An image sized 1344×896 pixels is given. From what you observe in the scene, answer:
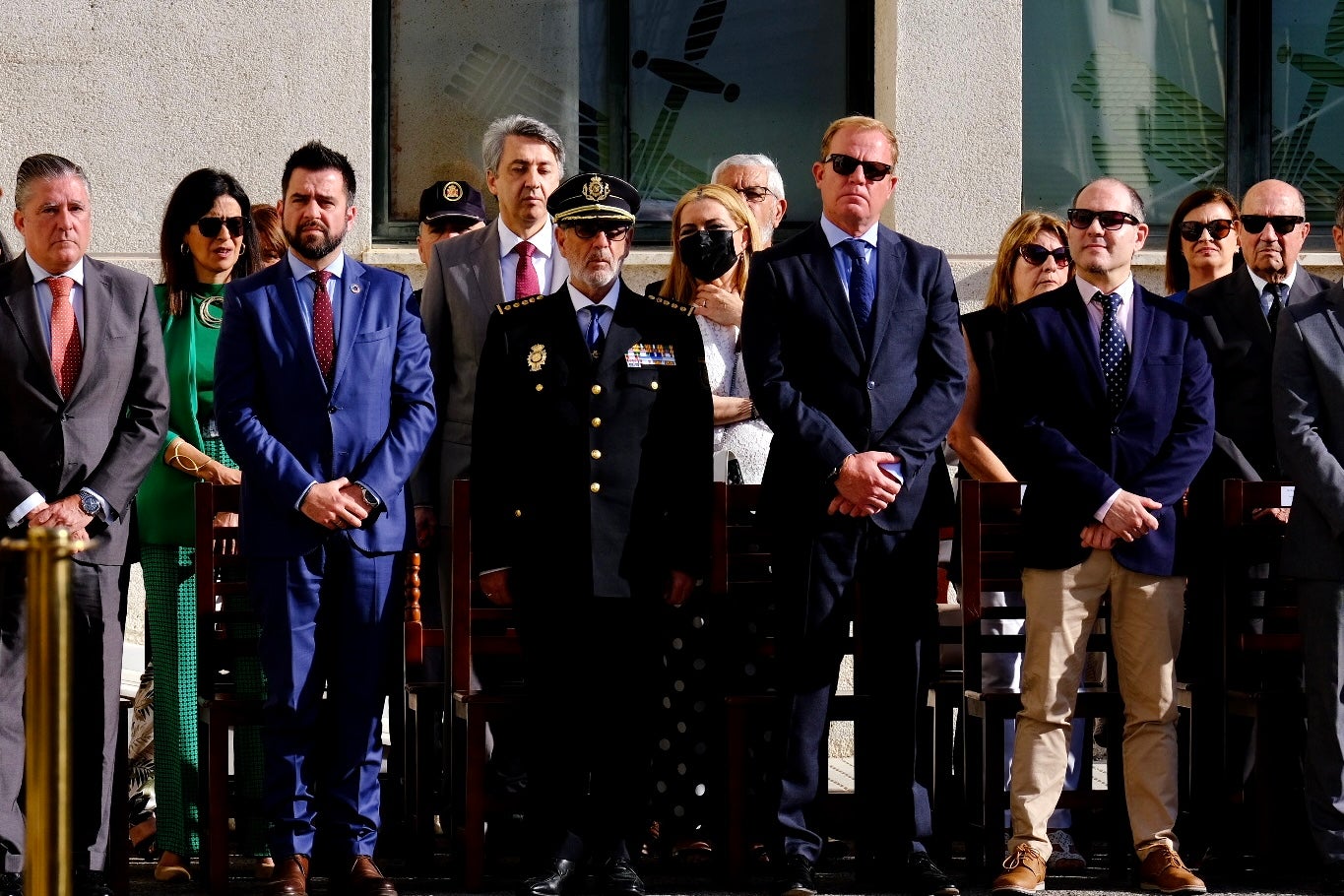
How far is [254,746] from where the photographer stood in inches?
250

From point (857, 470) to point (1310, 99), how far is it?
18.0ft

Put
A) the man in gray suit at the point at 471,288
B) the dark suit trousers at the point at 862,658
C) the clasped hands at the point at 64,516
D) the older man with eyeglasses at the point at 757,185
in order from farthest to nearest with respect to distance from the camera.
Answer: the older man with eyeglasses at the point at 757,185 → the man in gray suit at the point at 471,288 → the dark suit trousers at the point at 862,658 → the clasped hands at the point at 64,516

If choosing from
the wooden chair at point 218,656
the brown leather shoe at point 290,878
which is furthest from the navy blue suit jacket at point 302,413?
the brown leather shoe at point 290,878

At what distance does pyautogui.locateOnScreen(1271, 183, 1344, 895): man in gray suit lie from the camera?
6.05 m

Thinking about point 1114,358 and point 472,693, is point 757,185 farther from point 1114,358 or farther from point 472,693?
point 472,693

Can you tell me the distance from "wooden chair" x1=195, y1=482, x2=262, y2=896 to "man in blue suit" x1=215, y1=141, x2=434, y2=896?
0.23 metres

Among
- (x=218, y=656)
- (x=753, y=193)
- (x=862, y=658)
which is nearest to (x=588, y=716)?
(x=862, y=658)

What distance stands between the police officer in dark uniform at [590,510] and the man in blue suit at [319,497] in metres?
0.32

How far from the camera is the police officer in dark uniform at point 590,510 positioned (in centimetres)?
589

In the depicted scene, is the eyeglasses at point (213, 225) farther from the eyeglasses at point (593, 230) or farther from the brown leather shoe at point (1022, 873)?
the brown leather shoe at point (1022, 873)

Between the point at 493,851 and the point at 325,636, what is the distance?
3.11ft

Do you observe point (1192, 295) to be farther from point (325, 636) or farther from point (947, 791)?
point (325, 636)

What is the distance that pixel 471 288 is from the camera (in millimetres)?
6688

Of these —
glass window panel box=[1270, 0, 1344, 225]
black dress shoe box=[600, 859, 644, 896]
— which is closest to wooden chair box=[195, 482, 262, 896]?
black dress shoe box=[600, 859, 644, 896]
